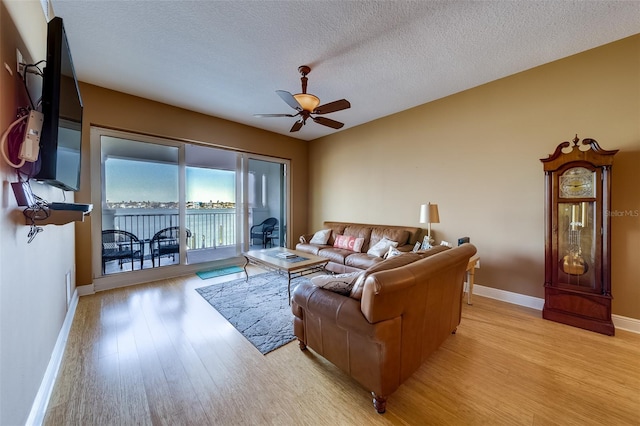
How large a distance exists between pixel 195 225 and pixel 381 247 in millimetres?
3846

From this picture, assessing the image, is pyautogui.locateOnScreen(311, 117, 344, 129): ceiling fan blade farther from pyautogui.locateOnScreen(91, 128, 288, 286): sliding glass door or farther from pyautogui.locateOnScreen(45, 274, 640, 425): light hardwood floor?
pyautogui.locateOnScreen(45, 274, 640, 425): light hardwood floor

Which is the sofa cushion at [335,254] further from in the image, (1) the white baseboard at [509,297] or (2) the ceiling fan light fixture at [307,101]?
(2) the ceiling fan light fixture at [307,101]

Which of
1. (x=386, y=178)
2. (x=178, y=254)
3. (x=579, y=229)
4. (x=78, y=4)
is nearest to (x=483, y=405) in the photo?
(x=579, y=229)

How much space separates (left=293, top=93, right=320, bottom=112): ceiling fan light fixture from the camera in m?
2.69

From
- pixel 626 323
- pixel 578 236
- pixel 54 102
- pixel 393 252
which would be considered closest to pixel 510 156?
pixel 578 236

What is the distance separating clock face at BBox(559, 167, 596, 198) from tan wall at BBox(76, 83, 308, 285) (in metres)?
4.62

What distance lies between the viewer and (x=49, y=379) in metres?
1.64

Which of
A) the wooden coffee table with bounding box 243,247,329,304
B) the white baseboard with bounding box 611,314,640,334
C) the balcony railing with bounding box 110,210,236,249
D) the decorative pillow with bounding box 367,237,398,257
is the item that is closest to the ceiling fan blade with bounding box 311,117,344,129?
the wooden coffee table with bounding box 243,247,329,304

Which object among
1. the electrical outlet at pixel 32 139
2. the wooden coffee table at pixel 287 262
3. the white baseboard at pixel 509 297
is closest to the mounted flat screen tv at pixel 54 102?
the electrical outlet at pixel 32 139

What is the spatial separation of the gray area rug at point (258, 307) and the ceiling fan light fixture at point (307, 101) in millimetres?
2386

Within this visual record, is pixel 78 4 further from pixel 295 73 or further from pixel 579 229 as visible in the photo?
pixel 579 229

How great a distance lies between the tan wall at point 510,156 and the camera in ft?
8.02

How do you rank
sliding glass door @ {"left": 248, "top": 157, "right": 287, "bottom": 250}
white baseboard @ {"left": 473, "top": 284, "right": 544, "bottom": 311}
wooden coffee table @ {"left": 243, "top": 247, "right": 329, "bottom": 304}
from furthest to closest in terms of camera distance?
A: sliding glass door @ {"left": 248, "top": 157, "right": 287, "bottom": 250}, wooden coffee table @ {"left": 243, "top": 247, "right": 329, "bottom": 304}, white baseboard @ {"left": 473, "top": 284, "right": 544, "bottom": 311}

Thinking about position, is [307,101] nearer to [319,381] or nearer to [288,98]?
[288,98]
